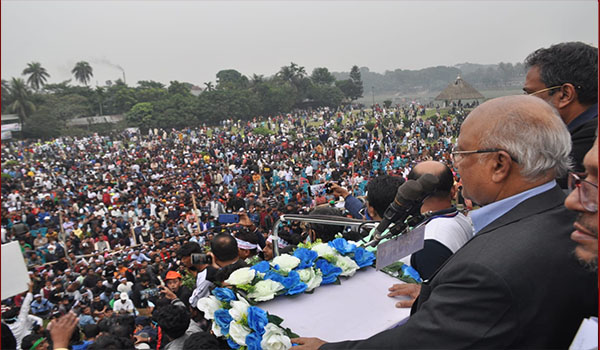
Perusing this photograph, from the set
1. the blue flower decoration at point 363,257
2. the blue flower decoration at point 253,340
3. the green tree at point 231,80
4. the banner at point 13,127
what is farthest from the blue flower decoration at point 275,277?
the green tree at point 231,80

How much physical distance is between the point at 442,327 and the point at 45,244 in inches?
487

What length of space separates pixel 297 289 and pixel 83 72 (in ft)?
174

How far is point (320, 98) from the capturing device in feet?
113

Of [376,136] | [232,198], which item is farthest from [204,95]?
[232,198]

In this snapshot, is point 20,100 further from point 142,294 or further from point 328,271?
point 328,271

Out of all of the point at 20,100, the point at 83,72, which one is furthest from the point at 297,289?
the point at 83,72

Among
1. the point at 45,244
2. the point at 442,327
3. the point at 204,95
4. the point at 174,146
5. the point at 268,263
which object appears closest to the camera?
the point at 442,327

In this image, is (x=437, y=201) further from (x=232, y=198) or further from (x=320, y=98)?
(x=320, y=98)

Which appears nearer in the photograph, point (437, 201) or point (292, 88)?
point (437, 201)

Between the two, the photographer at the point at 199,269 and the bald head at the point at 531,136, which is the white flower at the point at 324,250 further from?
the photographer at the point at 199,269

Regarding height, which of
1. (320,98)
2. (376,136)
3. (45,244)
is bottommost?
(45,244)

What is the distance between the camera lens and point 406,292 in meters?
1.42

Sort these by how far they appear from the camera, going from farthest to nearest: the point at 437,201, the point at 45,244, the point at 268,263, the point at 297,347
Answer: the point at 45,244
the point at 437,201
the point at 268,263
the point at 297,347

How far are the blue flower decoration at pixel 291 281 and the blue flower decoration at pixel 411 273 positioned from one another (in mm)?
434
